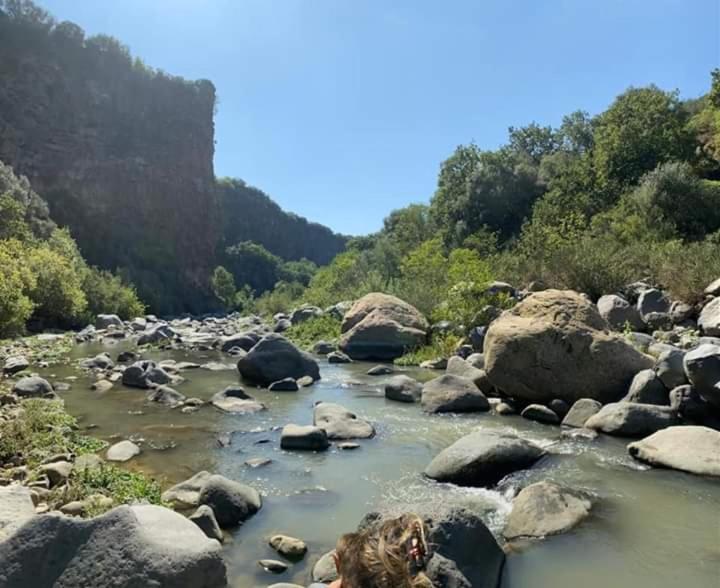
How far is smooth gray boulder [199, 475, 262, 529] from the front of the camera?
6.02 meters

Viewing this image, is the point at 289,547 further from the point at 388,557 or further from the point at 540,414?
the point at 540,414

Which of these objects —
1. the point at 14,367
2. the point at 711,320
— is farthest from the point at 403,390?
the point at 14,367

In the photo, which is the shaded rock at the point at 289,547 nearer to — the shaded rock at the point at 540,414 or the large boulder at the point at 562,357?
the shaded rock at the point at 540,414

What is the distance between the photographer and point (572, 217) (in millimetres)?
31156

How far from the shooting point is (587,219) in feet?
108

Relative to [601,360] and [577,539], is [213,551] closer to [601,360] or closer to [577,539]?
[577,539]

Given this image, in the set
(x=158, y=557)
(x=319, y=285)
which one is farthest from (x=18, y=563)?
(x=319, y=285)

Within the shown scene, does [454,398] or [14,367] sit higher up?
[454,398]

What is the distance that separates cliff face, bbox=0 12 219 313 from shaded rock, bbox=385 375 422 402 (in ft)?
174

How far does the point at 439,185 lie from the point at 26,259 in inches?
1305

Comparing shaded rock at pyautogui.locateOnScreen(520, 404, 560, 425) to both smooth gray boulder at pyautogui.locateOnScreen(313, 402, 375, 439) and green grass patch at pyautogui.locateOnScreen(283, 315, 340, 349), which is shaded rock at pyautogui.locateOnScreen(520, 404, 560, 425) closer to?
smooth gray boulder at pyautogui.locateOnScreen(313, 402, 375, 439)

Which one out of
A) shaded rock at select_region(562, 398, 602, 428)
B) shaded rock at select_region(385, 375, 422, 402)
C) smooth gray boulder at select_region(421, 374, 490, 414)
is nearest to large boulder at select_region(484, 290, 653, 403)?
smooth gray boulder at select_region(421, 374, 490, 414)

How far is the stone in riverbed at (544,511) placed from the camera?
5.72m

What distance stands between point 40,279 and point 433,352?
21146 millimetres
